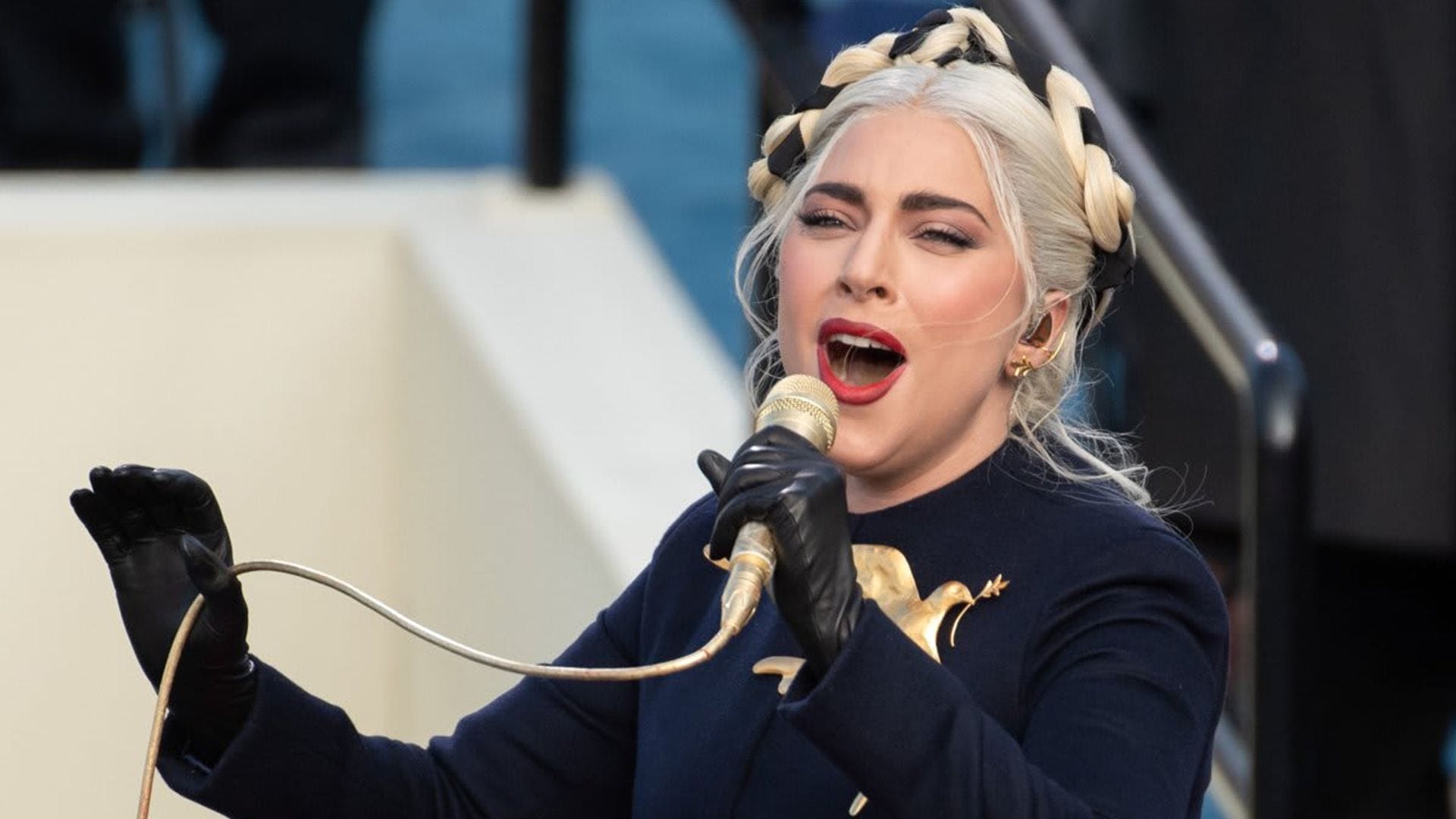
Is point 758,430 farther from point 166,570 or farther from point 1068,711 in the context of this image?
point 166,570

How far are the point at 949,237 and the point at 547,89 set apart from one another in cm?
154

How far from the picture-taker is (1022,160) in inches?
57.8

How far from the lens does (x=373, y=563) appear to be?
2.83 meters

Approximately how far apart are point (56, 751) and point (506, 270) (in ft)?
2.56

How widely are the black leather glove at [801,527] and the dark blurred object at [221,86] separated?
6.97 feet

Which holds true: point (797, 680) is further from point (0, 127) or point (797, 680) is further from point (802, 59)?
point (0, 127)

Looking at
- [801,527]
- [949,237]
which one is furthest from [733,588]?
[949,237]

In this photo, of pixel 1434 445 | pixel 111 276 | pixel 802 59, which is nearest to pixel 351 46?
pixel 111 276

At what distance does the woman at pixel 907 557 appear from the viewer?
4.34 ft

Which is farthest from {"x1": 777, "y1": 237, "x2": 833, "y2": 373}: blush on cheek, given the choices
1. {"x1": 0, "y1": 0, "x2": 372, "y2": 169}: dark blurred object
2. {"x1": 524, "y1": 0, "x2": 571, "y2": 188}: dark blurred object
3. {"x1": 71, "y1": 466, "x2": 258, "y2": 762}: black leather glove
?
{"x1": 0, "y1": 0, "x2": 372, "y2": 169}: dark blurred object

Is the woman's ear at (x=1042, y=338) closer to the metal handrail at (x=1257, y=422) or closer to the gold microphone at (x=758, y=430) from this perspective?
the gold microphone at (x=758, y=430)

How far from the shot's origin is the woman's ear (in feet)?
4.94

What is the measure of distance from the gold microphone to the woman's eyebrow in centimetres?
14

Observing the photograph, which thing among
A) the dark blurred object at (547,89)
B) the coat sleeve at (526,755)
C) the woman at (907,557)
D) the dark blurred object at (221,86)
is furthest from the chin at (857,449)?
the dark blurred object at (221,86)
